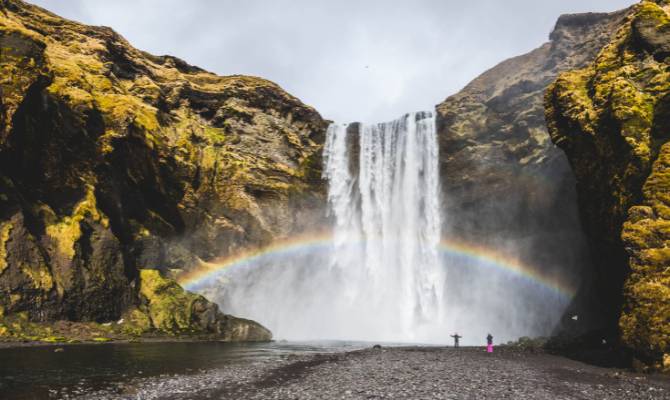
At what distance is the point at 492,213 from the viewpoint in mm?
57031

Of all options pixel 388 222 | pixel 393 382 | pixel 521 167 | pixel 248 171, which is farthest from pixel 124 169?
pixel 521 167

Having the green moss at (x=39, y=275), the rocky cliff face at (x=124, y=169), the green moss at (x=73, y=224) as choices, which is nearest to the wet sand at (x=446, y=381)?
the green moss at (x=39, y=275)

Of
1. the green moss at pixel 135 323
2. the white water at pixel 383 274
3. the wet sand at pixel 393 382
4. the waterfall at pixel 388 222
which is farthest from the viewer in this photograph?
the waterfall at pixel 388 222

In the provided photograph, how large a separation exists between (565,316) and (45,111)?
168 ft

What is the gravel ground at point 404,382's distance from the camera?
49.9 feet

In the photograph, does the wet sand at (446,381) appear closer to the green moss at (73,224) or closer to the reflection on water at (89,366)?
the reflection on water at (89,366)

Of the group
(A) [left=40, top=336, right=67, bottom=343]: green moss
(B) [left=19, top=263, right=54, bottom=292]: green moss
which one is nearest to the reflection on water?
(A) [left=40, top=336, right=67, bottom=343]: green moss

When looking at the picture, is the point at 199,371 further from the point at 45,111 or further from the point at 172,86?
the point at 172,86

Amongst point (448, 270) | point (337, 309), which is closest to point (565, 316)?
point (448, 270)

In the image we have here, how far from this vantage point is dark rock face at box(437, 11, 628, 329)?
5034cm

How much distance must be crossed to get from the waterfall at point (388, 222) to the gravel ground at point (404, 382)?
32014 millimetres

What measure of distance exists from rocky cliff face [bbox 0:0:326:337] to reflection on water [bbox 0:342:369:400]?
32.4 ft

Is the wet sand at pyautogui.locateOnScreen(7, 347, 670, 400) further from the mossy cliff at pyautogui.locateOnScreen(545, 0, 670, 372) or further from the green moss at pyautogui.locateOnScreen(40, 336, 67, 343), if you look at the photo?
the green moss at pyautogui.locateOnScreen(40, 336, 67, 343)

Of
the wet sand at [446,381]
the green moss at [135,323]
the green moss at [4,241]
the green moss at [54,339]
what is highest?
the green moss at [4,241]
